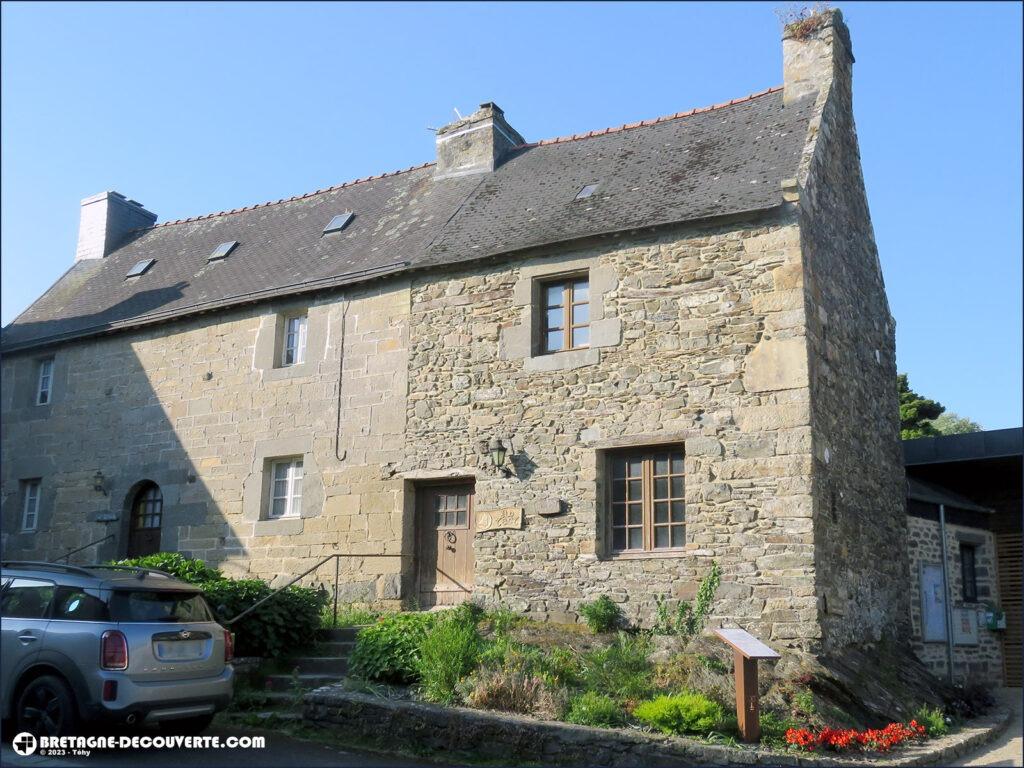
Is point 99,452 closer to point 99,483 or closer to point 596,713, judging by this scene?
point 99,483

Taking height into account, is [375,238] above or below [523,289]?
above

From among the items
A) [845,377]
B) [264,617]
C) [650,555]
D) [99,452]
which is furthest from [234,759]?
[99,452]

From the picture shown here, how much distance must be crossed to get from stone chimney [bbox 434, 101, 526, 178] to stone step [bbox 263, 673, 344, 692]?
8470mm

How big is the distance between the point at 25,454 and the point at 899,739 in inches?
561

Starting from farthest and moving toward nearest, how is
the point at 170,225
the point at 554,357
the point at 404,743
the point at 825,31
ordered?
1. the point at 170,225
2. the point at 825,31
3. the point at 554,357
4. the point at 404,743

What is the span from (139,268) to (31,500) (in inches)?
180

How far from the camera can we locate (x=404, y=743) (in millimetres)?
8820

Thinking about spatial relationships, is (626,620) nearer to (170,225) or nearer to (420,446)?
(420,446)

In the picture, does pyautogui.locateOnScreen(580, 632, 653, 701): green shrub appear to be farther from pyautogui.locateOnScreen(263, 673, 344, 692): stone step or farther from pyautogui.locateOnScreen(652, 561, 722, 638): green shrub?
pyautogui.locateOnScreen(263, 673, 344, 692): stone step

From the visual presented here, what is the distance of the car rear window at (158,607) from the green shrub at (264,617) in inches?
88.0

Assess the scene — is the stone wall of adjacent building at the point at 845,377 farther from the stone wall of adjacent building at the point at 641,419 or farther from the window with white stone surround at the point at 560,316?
the window with white stone surround at the point at 560,316

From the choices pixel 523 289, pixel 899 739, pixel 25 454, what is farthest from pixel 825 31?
pixel 25 454

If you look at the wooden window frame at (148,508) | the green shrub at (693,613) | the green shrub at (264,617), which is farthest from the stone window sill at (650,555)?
the wooden window frame at (148,508)

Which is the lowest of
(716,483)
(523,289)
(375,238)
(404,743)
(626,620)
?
(404,743)
